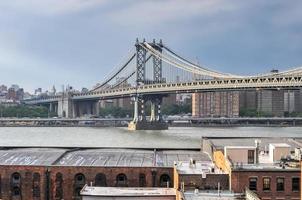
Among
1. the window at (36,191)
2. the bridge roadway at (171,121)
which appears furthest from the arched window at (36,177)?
the bridge roadway at (171,121)

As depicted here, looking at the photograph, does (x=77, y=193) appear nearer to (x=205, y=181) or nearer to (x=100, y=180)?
(x=100, y=180)

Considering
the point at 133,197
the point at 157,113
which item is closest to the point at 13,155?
the point at 133,197

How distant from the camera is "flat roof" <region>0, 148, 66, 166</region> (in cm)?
3300

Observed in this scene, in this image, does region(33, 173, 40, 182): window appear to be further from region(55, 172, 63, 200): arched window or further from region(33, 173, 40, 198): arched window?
region(55, 172, 63, 200): arched window

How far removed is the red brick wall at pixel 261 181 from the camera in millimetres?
25203

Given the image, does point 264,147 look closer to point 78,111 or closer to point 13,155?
point 13,155

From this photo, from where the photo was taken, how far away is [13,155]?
35500mm

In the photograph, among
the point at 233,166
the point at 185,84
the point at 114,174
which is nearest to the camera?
the point at 233,166

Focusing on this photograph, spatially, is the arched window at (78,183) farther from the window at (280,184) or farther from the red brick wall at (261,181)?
the window at (280,184)

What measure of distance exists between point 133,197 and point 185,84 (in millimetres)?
73447

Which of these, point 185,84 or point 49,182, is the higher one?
point 185,84

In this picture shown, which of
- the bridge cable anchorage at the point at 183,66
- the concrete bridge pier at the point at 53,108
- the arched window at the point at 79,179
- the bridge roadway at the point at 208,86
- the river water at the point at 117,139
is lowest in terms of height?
the river water at the point at 117,139

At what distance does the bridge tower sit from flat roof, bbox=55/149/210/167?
7510 cm

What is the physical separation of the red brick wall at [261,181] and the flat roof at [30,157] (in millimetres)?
11161
